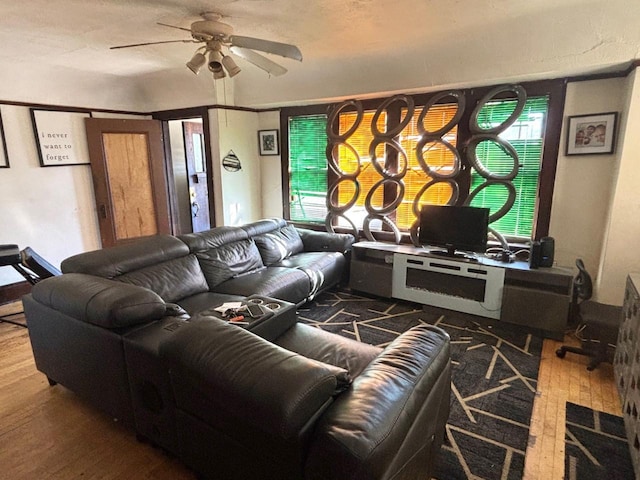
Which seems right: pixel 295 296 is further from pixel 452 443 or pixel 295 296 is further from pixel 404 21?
pixel 404 21

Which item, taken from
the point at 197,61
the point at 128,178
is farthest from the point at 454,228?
the point at 128,178

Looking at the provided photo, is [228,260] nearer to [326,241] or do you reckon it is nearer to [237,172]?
[326,241]

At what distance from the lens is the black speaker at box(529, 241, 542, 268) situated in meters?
3.13

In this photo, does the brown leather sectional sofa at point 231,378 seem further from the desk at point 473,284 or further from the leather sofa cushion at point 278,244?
the desk at point 473,284

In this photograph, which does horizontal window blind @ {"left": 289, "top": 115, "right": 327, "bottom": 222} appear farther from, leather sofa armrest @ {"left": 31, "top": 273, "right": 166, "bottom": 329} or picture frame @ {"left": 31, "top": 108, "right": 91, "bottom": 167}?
leather sofa armrest @ {"left": 31, "top": 273, "right": 166, "bottom": 329}

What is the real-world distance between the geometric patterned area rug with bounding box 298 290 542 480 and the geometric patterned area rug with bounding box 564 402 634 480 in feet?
0.70

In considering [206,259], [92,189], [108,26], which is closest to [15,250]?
[92,189]

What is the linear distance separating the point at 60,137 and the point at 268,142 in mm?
2424

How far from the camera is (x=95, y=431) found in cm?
206

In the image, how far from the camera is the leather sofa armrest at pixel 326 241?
4238 millimetres

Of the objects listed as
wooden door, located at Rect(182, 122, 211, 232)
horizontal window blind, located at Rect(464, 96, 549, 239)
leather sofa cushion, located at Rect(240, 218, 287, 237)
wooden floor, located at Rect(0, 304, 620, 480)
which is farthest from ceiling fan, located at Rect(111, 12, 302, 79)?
wooden door, located at Rect(182, 122, 211, 232)

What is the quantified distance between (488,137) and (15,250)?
14.8 feet

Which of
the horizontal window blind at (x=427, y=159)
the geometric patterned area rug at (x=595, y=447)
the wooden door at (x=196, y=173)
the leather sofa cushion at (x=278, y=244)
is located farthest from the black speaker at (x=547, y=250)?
the wooden door at (x=196, y=173)

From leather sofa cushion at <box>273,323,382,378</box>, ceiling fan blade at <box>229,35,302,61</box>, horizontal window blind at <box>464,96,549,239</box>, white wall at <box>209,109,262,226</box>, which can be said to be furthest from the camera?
white wall at <box>209,109,262,226</box>
